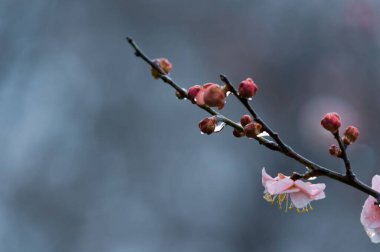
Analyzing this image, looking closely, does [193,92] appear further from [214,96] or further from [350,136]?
[350,136]

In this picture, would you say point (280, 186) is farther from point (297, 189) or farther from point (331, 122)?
point (331, 122)

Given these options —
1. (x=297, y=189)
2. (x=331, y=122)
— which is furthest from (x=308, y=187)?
(x=331, y=122)

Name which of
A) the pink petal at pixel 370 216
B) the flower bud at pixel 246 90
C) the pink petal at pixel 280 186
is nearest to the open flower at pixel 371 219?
the pink petal at pixel 370 216

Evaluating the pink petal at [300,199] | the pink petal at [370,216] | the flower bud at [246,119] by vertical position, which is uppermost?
the pink petal at [370,216]

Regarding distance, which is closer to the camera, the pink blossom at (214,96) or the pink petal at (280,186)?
the pink blossom at (214,96)

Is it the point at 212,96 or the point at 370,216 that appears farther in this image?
the point at 370,216

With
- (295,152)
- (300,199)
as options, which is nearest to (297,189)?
(300,199)

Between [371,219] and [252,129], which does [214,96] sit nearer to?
[252,129]

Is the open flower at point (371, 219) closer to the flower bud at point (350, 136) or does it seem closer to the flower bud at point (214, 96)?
the flower bud at point (350, 136)

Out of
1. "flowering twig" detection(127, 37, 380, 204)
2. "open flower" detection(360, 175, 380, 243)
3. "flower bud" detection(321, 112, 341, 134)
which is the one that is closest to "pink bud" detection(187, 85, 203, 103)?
"flowering twig" detection(127, 37, 380, 204)
